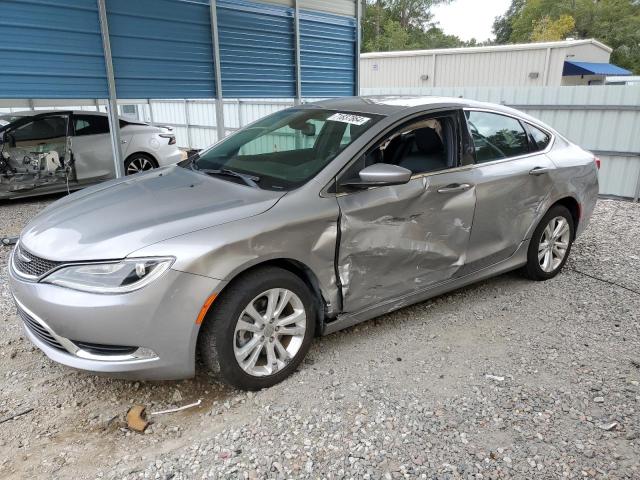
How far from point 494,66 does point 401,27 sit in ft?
108

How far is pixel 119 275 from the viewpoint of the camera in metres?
2.41

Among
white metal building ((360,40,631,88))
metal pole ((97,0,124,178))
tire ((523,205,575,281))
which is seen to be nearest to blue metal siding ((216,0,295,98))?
metal pole ((97,0,124,178))

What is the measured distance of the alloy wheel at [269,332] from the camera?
8.96 ft

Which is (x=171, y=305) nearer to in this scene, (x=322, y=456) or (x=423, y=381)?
(x=322, y=456)

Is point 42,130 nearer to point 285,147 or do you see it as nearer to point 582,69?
point 285,147

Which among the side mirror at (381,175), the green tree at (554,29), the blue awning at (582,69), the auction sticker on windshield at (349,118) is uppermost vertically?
the green tree at (554,29)

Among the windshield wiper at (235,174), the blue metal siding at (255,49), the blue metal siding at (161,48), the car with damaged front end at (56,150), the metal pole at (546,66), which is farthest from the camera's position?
the metal pole at (546,66)

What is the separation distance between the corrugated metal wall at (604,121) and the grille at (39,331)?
8.56m

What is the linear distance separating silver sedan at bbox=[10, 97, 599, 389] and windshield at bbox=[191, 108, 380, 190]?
0.02m

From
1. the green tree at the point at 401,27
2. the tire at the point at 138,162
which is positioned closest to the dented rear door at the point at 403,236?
the tire at the point at 138,162

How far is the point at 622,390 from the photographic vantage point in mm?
2969

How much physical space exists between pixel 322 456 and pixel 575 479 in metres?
1.13

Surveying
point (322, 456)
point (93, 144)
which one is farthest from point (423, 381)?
point (93, 144)

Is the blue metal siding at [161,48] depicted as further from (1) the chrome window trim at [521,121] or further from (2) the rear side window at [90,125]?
(1) the chrome window trim at [521,121]
